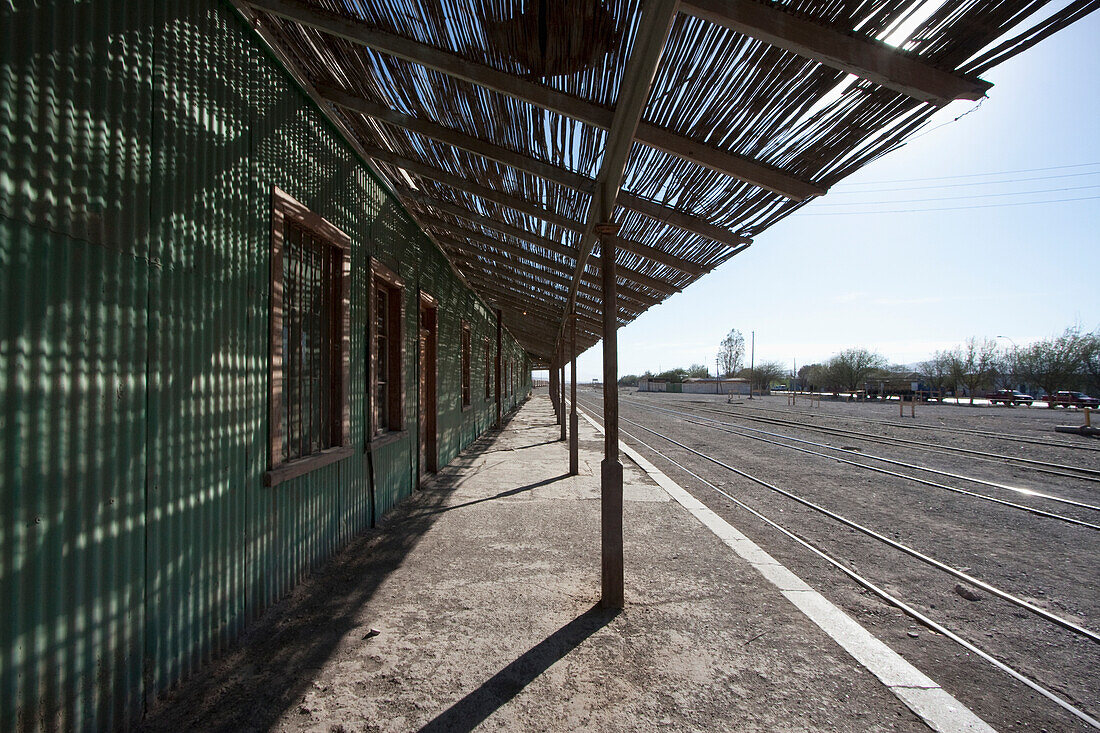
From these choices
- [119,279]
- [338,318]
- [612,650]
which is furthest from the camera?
[338,318]

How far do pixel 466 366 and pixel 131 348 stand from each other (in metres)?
9.36

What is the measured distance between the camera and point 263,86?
3146 millimetres

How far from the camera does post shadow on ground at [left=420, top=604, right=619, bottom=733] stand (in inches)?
89.2

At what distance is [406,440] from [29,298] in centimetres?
491

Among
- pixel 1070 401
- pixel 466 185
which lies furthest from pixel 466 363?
pixel 1070 401

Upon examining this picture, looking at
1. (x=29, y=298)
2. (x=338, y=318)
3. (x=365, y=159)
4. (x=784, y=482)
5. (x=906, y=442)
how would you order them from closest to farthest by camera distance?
(x=29, y=298)
(x=338, y=318)
(x=365, y=159)
(x=784, y=482)
(x=906, y=442)

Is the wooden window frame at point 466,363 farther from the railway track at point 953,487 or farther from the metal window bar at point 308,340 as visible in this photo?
the railway track at point 953,487

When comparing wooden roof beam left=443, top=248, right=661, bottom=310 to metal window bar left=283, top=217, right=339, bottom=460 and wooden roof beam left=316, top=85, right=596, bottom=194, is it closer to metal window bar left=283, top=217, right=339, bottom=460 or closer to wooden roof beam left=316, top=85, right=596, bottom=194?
wooden roof beam left=316, top=85, right=596, bottom=194

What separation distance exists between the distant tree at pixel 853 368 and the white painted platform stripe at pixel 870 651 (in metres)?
75.3

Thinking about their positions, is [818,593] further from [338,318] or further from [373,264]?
[373,264]

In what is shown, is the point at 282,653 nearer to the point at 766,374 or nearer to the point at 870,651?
the point at 870,651

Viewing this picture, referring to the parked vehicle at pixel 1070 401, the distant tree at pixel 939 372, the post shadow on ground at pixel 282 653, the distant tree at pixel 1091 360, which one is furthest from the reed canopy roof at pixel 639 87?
the distant tree at pixel 939 372

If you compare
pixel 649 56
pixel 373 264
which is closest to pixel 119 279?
pixel 649 56

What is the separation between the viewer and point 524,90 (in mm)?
3016
